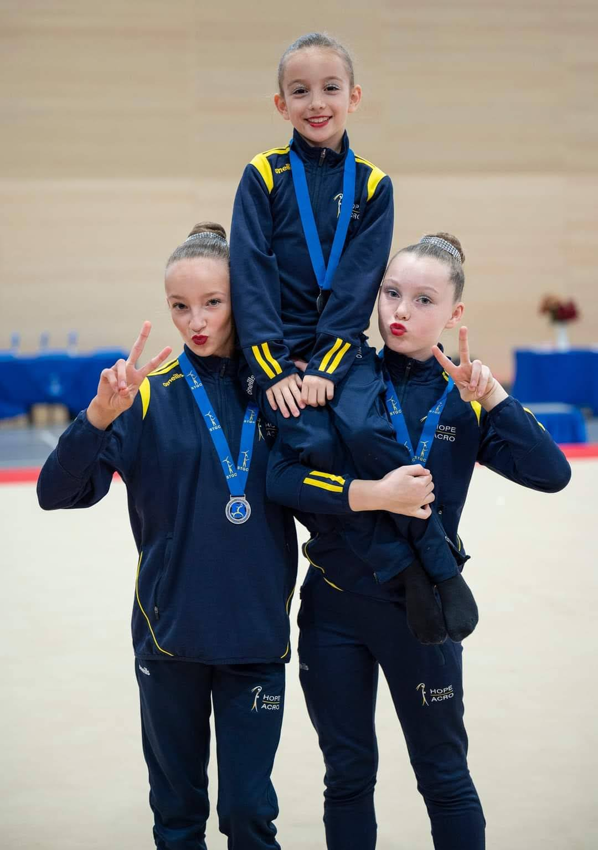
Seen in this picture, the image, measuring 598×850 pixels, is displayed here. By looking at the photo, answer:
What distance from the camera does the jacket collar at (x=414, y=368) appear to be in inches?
93.5

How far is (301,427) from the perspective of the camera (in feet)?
7.39

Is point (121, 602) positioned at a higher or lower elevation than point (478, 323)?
lower

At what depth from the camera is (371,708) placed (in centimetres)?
237

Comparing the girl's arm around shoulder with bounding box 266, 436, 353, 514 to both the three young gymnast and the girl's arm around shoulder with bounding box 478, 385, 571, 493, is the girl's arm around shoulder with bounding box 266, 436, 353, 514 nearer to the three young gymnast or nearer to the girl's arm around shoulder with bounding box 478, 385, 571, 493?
the three young gymnast

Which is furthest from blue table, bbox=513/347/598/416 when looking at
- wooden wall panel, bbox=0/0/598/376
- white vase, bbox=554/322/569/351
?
wooden wall panel, bbox=0/0/598/376

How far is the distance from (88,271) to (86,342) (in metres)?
0.94

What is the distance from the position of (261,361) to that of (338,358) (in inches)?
7.4

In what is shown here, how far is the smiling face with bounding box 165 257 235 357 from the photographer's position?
2.29m

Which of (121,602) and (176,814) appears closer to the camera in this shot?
(176,814)

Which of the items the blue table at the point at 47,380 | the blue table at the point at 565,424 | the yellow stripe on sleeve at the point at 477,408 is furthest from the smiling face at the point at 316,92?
A: the blue table at the point at 47,380

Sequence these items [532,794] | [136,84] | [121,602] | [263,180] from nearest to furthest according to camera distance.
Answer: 1. [263,180]
2. [532,794]
3. [121,602]
4. [136,84]

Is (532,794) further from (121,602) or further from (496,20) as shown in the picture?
(496,20)

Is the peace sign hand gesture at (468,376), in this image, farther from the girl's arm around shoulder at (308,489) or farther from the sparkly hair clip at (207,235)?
the sparkly hair clip at (207,235)

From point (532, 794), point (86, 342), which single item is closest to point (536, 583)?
point (532, 794)
